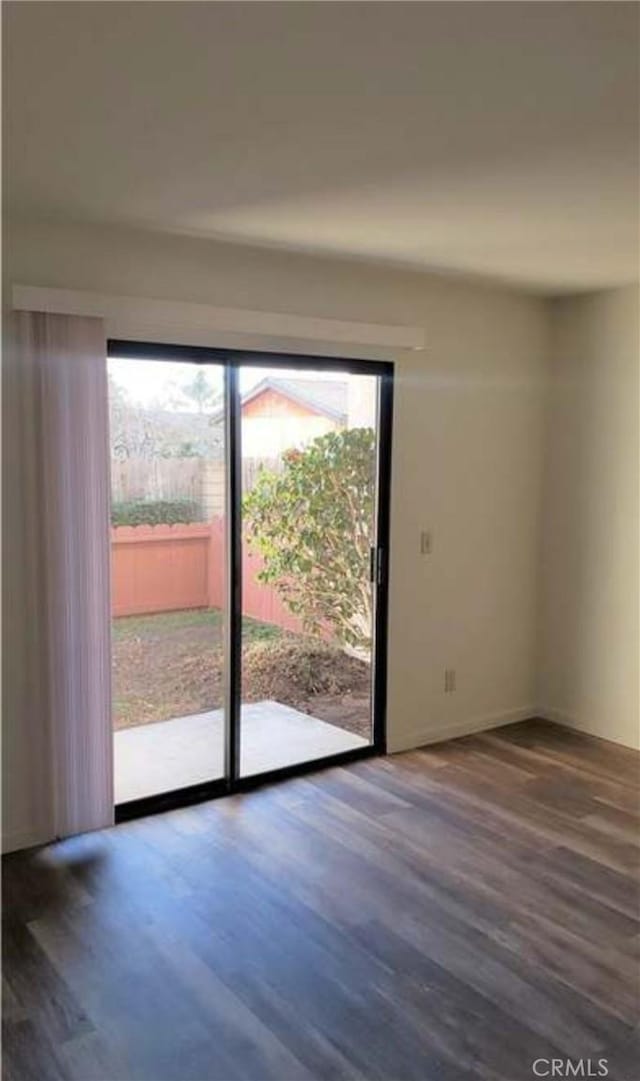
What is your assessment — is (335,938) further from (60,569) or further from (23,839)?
(60,569)

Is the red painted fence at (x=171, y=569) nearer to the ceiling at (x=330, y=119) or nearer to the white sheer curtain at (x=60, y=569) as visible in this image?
the white sheer curtain at (x=60, y=569)

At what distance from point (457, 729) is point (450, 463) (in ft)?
4.92

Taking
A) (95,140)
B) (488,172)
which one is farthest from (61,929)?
(488,172)

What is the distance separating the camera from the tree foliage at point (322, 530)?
13.1 ft

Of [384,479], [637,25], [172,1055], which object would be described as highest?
[637,25]

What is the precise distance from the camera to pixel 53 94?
1944mm

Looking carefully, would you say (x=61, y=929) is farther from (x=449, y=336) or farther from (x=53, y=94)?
(x=449, y=336)

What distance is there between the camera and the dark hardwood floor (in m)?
2.25

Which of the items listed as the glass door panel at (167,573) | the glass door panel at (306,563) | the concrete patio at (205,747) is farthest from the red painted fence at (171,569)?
the concrete patio at (205,747)

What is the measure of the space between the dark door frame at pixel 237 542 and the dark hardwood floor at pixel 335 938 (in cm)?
11

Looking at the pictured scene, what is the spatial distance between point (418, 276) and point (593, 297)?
1.12 m

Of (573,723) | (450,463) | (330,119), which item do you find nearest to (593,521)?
(450,463)

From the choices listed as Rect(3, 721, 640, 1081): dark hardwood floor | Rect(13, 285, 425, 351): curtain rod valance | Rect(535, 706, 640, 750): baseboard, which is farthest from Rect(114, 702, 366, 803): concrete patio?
Rect(13, 285, 425, 351): curtain rod valance

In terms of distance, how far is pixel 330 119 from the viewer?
207cm
